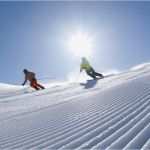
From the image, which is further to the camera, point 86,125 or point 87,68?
point 87,68

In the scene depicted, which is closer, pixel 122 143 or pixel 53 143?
pixel 122 143

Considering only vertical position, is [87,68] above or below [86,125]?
above

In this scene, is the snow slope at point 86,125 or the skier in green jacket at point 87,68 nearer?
the snow slope at point 86,125

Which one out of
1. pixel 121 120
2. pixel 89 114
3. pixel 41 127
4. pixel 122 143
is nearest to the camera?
pixel 122 143

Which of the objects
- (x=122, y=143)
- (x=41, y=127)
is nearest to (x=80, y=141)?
(x=122, y=143)

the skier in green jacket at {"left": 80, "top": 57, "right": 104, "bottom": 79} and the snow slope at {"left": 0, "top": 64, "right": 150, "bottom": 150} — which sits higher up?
the skier in green jacket at {"left": 80, "top": 57, "right": 104, "bottom": 79}

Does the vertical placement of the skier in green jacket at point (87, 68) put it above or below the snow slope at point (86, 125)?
above

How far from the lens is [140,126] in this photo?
4.08 metres

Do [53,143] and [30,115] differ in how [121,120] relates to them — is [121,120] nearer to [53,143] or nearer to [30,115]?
[53,143]

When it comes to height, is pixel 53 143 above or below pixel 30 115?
below

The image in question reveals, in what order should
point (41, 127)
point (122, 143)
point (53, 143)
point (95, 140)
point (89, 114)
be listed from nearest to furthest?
point (122, 143) → point (95, 140) → point (53, 143) → point (41, 127) → point (89, 114)

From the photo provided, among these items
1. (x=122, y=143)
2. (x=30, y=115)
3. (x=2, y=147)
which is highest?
(x=30, y=115)

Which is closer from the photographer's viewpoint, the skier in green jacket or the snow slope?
the snow slope

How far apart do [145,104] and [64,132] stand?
4.85 ft
